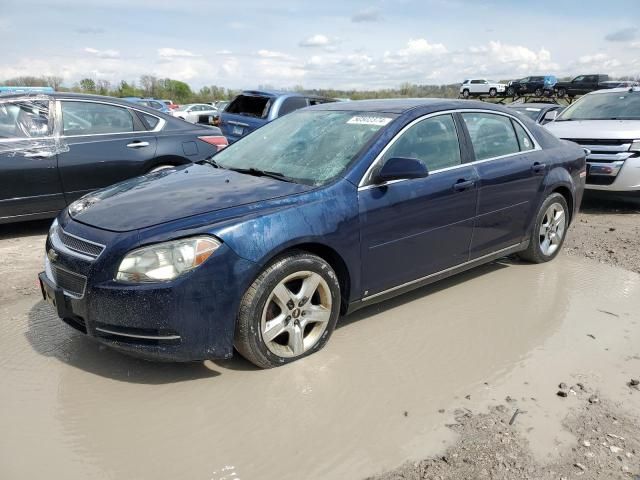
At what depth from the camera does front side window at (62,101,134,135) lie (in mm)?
6180

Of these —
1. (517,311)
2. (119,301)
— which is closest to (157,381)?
(119,301)

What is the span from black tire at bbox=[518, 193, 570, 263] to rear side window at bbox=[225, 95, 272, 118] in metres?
5.81

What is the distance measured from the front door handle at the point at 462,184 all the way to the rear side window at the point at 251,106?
615 cm

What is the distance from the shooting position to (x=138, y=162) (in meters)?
6.42

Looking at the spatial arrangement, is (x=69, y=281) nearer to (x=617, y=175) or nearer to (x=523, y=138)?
(x=523, y=138)

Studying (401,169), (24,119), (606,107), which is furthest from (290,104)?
(401,169)

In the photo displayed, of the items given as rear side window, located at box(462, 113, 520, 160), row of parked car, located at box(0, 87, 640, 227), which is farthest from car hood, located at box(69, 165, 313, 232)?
rear side window, located at box(462, 113, 520, 160)

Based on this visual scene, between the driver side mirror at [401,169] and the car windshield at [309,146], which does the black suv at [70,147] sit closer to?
the car windshield at [309,146]

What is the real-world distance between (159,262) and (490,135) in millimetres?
3082

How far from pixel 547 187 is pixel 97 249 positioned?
397 cm

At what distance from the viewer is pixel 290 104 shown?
33.0 feet

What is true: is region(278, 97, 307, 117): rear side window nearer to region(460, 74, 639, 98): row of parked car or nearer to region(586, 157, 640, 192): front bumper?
region(586, 157, 640, 192): front bumper

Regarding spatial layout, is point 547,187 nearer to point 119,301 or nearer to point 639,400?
point 639,400

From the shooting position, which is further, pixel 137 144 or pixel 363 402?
pixel 137 144
